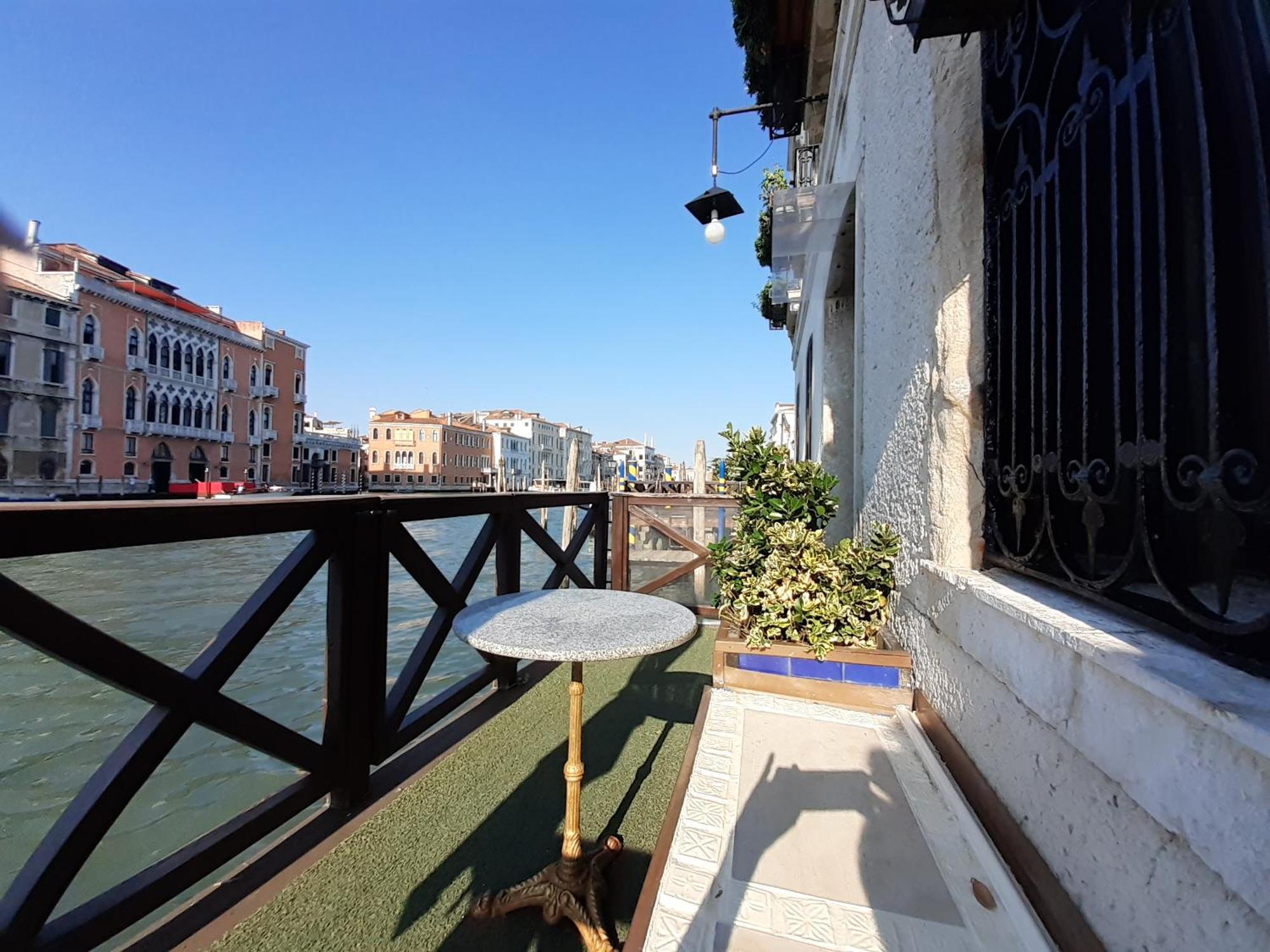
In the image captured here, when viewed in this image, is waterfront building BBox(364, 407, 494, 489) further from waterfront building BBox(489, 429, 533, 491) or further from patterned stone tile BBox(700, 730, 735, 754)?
patterned stone tile BBox(700, 730, 735, 754)

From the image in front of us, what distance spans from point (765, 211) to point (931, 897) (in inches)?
324

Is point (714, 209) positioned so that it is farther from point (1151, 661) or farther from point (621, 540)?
point (1151, 661)

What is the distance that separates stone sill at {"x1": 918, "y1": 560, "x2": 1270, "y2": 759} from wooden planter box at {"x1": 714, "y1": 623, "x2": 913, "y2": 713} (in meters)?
0.77

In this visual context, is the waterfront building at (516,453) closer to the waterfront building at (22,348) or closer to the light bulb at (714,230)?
the waterfront building at (22,348)

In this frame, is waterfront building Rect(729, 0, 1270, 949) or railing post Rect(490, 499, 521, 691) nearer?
waterfront building Rect(729, 0, 1270, 949)

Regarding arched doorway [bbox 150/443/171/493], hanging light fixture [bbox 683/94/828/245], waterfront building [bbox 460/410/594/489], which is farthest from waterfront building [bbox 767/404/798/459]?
waterfront building [bbox 460/410/594/489]

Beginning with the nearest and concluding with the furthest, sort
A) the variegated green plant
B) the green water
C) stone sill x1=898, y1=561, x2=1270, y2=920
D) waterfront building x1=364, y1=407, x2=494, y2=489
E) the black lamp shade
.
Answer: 1. stone sill x1=898, y1=561, x2=1270, y2=920
2. the variegated green plant
3. the green water
4. the black lamp shade
5. waterfront building x1=364, y1=407, x2=494, y2=489

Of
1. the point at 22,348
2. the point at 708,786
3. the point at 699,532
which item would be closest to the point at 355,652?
the point at 708,786

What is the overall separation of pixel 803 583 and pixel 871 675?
0.40 metres

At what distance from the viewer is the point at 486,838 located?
176 centimetres

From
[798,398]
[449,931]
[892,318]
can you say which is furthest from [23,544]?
[798,398]

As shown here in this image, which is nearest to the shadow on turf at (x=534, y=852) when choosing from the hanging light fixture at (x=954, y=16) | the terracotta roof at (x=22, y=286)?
the terracotta roof at (x=22, y=286)

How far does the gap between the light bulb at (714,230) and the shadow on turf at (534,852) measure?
4904 mm

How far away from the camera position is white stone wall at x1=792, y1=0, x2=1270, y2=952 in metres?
0.61
